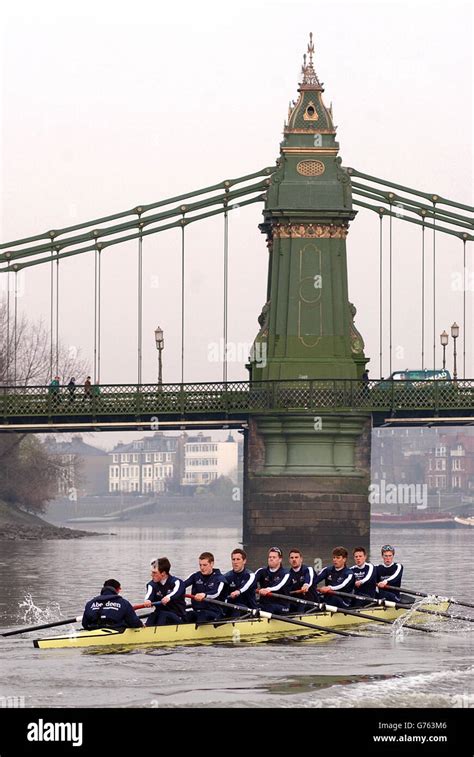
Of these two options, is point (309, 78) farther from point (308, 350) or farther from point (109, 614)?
point (109, 614)

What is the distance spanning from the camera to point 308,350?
7725 cm

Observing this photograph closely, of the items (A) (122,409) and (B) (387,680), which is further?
(A) (122,409)

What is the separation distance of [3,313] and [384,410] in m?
34.4

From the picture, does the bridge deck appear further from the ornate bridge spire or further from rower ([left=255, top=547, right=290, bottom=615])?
rower ([left=255, top=547, right=290, bottom=615])

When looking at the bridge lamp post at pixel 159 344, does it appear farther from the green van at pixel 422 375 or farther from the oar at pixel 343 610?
the oar at pixel 343 610

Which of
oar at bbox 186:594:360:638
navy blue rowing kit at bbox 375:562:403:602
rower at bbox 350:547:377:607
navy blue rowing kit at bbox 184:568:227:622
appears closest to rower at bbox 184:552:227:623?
navy blue rowing kit at bbox 184:568:227:622

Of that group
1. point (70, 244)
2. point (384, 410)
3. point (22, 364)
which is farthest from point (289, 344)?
point (22, 364)

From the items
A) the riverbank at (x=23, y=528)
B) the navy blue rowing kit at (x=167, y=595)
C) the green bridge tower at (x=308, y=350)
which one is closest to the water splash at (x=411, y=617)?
the navy blue rowing kit at (x=167, y=595)

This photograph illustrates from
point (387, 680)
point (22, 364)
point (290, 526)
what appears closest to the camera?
point (387, 680)

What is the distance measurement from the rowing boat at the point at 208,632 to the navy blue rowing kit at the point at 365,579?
48 centimetres

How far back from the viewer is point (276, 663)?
34.0 m

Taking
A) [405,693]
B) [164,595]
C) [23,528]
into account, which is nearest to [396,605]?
Result: [164,595]

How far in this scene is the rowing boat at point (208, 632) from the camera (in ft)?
112
